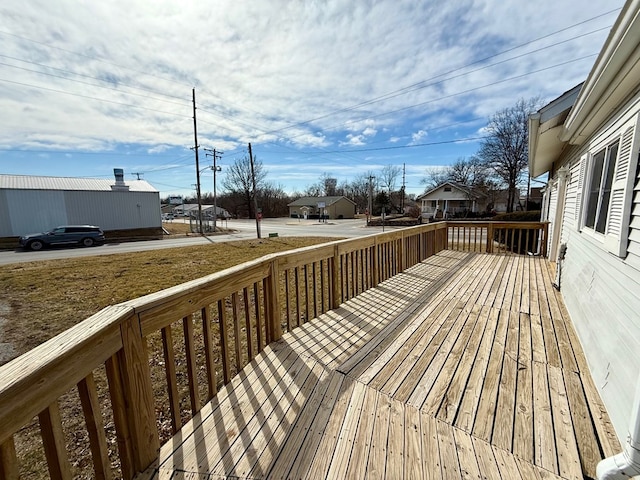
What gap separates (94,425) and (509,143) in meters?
30.9

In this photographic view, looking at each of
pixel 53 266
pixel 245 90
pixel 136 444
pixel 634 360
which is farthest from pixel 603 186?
pixel 53 266

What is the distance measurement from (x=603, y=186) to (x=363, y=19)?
261 inches

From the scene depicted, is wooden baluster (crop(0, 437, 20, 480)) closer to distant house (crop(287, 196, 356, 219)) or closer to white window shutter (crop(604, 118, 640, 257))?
white window shutter (crop(604, 118, 640, 257))

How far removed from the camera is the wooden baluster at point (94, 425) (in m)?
1.08

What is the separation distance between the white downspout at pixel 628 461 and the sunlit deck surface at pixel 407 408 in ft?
0.25

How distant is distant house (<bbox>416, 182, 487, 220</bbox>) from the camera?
104 feet

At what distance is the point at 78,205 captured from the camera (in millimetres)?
18359

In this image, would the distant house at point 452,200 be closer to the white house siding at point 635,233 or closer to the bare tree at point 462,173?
the bare tree at point 462,173

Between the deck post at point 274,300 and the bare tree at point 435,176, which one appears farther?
the bare tree at point 435,176

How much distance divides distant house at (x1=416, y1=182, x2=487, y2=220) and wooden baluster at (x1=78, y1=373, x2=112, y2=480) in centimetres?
3199

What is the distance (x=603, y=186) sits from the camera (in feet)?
9.18

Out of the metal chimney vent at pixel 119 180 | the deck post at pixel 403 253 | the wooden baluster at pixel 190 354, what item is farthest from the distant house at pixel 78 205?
the wooden baluster at pixel 190 354

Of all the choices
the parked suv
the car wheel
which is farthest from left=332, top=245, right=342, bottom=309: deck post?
the car wheel

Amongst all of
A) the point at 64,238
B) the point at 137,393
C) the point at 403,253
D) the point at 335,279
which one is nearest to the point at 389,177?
the point at 64,238
